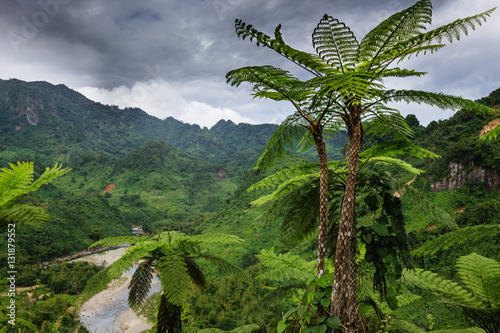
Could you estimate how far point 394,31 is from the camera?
166 cm

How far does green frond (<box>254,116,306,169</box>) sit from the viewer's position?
2.21 meters

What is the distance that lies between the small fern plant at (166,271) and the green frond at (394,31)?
211cm

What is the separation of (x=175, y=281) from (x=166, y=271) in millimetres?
119

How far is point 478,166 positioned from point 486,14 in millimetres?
22630

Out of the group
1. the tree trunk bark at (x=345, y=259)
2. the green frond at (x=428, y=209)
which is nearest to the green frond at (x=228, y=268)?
the tree trunk bark at (x=345, y=259)

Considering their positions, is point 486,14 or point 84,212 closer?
point 486,14

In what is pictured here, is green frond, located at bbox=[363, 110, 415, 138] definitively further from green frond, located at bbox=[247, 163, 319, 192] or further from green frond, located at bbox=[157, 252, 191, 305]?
green frond, located at bbox=[157, 252, 191, 305]

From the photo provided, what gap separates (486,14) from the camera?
4.63ft

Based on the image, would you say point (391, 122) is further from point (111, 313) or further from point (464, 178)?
point (111, 313)

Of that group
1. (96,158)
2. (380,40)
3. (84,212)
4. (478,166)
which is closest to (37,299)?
(84,212)

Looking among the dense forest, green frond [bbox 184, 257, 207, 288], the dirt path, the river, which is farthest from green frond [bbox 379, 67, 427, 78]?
the river

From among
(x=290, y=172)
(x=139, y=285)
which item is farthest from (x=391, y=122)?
(x=139, y=285)

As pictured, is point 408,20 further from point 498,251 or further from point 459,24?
point 498,251

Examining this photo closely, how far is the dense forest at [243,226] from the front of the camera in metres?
→ 2.26
